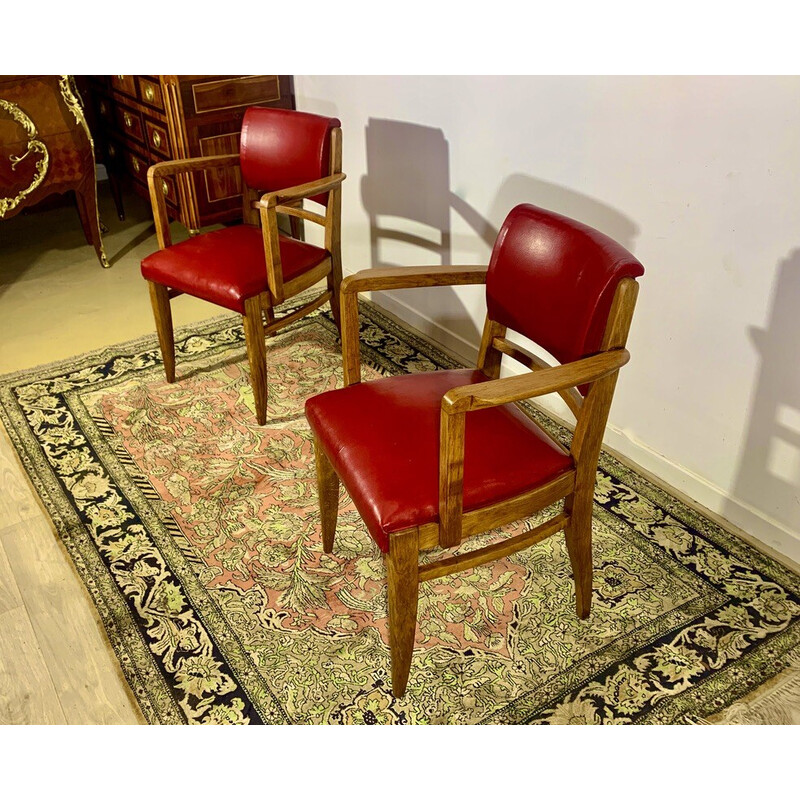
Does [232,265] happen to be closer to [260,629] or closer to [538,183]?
[538,183]

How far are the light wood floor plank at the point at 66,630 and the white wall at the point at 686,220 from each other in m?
1.57

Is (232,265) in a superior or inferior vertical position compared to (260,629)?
superior

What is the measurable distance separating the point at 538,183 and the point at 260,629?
5.01ft

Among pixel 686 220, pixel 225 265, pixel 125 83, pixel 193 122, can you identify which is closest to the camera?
pixel 686 220

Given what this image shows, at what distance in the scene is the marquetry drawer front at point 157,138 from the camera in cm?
354

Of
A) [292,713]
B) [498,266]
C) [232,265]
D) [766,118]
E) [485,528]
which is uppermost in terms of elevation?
[766,118]

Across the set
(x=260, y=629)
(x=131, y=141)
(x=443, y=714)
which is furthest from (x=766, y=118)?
(x=131, y=141)

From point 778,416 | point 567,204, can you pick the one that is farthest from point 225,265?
point 778,416

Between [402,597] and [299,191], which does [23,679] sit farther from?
[299,191]

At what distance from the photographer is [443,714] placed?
1.58 metres

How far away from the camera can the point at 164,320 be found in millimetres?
2600

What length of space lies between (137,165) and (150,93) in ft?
1.95

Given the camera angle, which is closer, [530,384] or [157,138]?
[530,384]

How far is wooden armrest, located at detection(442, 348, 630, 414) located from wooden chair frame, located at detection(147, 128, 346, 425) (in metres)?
1.18
